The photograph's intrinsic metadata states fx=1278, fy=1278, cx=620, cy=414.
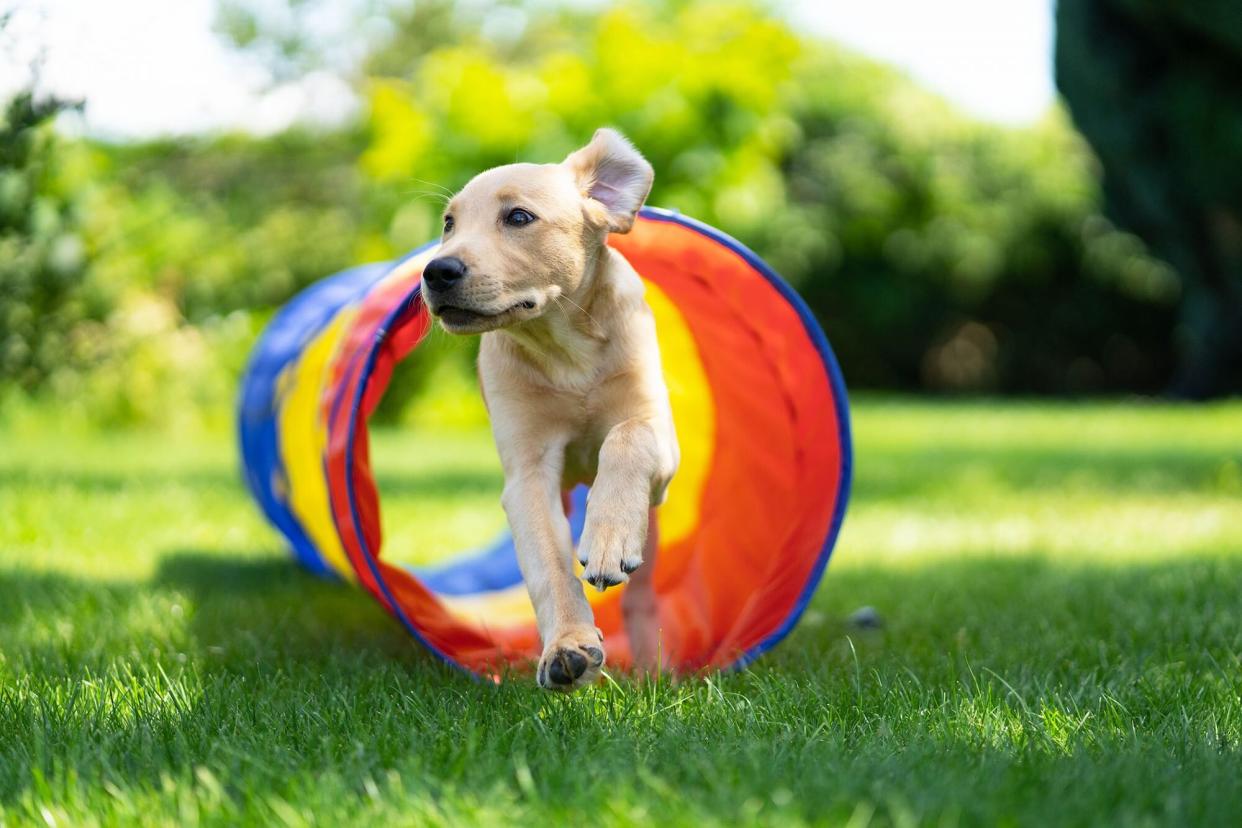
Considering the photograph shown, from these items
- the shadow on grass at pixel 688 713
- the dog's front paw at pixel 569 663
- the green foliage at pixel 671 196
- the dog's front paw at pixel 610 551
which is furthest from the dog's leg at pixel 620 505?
the green foliage at pixel 671 196

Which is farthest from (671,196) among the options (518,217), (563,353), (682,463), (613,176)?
(518,217)

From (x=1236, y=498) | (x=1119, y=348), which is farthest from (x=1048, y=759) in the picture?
(x=1119, y=348)

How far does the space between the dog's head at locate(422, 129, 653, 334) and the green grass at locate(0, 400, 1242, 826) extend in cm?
86

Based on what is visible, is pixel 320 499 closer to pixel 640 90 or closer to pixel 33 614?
pixel 33 614

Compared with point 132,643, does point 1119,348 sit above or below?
below

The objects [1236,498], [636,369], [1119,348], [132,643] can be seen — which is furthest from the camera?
[1119,348]

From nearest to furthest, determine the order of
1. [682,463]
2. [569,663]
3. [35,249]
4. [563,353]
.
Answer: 1. [569,663]
2. [563,353]
3. [682,463]
4. [35,249]

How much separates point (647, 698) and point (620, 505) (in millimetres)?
424

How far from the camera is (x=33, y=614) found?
399cm

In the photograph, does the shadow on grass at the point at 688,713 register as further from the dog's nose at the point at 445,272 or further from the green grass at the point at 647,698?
the dog's nose at the point at 445,272

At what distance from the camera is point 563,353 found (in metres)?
3.21

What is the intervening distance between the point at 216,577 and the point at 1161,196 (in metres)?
6.53

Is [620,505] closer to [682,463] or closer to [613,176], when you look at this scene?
[613,176]

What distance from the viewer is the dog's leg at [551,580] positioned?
263 cm
